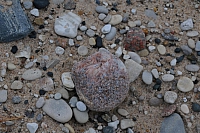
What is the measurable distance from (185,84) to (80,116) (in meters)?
0.78

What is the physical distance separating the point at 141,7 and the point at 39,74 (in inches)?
40.8

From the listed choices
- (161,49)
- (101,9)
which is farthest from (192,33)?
(101,9)

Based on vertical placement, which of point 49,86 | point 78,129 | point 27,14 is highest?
point 27,14

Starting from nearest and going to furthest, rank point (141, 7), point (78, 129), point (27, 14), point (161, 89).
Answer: point (78, 129) < point (161, 89) < point (27, 14) < point (141, 7)

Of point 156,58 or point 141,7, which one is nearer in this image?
point 156,58

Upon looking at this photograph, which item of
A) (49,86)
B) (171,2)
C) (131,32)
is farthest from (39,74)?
(171,2)

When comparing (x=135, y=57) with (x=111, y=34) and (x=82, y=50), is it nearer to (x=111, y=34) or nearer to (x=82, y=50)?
(x=111, y=34)

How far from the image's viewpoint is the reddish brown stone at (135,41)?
2.71 m

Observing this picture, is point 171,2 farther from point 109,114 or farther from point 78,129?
point 78,129

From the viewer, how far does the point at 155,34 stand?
9.33 feet

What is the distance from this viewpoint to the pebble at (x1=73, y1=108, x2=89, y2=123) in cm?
238

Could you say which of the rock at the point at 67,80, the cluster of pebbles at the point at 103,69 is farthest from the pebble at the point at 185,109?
the rock at the point at 67,80

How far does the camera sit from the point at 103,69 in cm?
236

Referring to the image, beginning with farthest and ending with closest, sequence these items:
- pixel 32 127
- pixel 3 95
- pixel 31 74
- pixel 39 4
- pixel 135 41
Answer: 1. pixel 39 4
2. pixel 135 41
3. pixel 31 74
4. pixel 3 95
5. pixel 32 127
